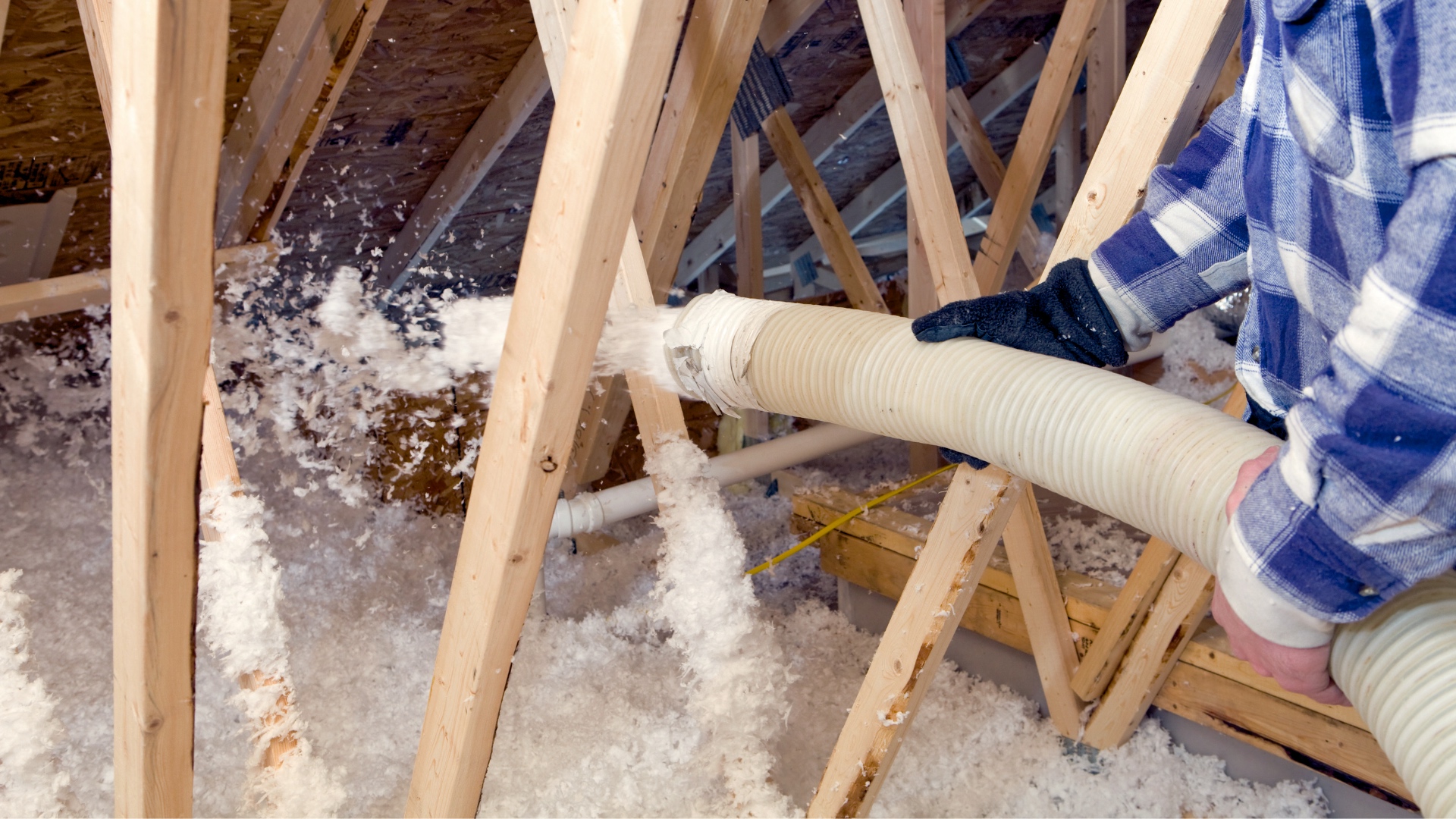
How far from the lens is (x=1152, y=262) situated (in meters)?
0.96

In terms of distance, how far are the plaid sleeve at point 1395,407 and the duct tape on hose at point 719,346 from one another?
60 centimetres

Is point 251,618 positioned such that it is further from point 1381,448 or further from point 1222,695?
point 1222,695

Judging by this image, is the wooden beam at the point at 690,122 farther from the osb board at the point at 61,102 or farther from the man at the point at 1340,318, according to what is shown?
the man at the point at 1340,318

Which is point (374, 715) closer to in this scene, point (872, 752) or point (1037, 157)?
point (872, 752)

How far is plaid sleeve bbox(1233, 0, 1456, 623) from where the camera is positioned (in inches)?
19.9

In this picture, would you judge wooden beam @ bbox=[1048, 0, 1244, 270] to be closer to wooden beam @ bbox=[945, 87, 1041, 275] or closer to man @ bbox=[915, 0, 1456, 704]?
man @ bbox=[915, 0, 1456, 704]

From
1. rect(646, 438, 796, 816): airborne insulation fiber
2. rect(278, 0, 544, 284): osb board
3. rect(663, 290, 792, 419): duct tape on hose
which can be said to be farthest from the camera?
rect(278, 0, 544, 284): osb board

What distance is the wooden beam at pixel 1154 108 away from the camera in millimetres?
994

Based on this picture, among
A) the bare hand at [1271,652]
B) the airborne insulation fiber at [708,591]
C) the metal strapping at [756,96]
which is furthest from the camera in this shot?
the metal strapping at [756,96]

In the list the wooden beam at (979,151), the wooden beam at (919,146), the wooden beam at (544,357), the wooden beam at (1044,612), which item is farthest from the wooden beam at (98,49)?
the wooden beam at (979,151)

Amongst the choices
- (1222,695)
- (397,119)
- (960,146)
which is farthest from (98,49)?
(960,146)

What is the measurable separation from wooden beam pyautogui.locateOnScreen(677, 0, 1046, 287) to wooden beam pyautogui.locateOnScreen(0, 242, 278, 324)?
197 centimetres

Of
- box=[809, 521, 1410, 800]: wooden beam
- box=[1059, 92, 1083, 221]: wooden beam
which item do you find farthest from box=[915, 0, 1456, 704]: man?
box=[1059, 92, 1083, 221]: wooden beam

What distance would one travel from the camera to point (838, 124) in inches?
130
